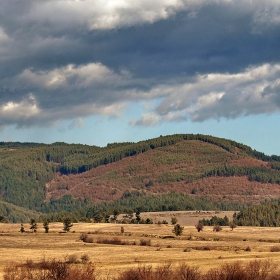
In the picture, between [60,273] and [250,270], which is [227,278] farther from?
[60,273]

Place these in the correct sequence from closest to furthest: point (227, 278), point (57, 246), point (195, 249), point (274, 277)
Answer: point (227, 278) → point (274, 277) → point (195, 249) → point (57, 246)

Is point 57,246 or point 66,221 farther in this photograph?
point 66,221

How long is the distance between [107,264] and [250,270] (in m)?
28.9

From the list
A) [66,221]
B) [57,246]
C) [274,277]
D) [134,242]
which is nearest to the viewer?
[274,277]

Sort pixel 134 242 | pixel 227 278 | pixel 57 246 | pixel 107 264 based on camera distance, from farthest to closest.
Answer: pixel 134 242, pixel 57 246, pixel 107 264, pixel 227 278

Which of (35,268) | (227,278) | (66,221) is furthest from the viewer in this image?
(66,221)

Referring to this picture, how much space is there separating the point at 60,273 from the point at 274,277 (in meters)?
16.8

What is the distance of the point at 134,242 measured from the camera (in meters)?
125

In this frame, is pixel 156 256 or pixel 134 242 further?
pixel 134 242

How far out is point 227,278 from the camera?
47062 mm

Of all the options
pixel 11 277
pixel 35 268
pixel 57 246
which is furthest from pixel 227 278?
pixel 57 246

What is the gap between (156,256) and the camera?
289ft

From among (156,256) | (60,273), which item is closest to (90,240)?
(156,256)

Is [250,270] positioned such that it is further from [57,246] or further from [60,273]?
[57,246]
